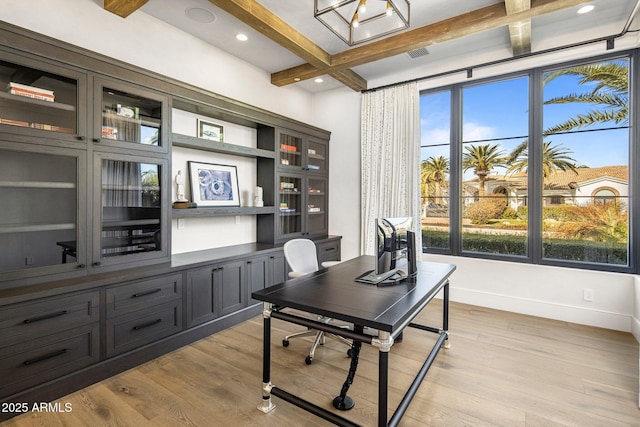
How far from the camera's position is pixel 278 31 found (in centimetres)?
306

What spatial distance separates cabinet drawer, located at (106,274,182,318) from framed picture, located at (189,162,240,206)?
1034 mm

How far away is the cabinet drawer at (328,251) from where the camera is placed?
15.0 feet

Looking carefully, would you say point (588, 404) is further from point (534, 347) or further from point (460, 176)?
point (460, 176)

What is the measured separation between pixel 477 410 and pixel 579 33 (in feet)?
12.8

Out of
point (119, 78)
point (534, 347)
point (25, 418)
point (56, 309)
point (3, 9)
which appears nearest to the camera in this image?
point (25, 418)

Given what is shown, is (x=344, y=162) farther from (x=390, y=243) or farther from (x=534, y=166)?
(x=390, y=243)

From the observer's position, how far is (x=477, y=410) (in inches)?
80.5

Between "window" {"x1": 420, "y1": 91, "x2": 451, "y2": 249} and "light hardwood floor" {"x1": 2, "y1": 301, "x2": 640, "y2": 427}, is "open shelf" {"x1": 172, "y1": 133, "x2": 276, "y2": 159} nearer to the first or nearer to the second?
"light hardwood floor" {"x1": 2, "y1": 301, "x2": 640, "y2": 427}

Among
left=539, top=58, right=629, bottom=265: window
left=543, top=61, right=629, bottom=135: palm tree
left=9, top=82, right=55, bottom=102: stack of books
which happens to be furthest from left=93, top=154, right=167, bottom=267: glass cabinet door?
left=543, top=61, right=629, bottom=135: palm tree

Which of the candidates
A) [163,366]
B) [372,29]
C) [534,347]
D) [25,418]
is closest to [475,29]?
[372,29]

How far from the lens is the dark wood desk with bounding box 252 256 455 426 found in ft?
5.26

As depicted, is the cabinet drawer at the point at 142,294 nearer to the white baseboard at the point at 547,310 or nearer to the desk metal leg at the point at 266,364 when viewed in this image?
A: the desk metal leg at the point at 266,364

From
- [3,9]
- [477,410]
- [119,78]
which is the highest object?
[3,9]

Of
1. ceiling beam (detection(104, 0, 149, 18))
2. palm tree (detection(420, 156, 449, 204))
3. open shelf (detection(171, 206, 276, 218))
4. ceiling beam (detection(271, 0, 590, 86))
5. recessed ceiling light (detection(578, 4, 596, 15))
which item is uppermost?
recessed ceiling light (detection(578, 4, 596, 15))
